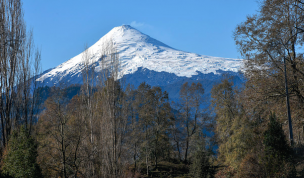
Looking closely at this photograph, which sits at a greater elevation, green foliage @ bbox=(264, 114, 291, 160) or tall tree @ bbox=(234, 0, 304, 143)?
tall tree @ bbox=(234, 0, 304, 143)

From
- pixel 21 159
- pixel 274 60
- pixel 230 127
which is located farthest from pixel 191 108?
pixel 21 159

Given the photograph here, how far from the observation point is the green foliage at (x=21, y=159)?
12.1m

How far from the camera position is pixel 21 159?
12.5 m

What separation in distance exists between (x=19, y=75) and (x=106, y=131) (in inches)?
337

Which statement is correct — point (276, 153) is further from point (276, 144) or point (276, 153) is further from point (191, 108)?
point (191, 108)

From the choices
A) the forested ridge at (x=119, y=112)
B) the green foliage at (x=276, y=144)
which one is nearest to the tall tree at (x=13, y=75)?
the forested ridge at (x=119, y=112)

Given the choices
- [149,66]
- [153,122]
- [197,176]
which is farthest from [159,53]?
[197,176]

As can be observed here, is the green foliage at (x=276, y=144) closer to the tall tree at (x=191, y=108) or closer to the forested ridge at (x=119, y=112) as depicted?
the forested ridge at (x=119, y=112)

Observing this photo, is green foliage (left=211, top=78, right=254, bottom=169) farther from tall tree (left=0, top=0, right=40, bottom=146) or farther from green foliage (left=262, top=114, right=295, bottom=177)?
tall tree (left=0, top=0, right=40, bottom=146)

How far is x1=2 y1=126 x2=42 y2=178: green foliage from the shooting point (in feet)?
39.7

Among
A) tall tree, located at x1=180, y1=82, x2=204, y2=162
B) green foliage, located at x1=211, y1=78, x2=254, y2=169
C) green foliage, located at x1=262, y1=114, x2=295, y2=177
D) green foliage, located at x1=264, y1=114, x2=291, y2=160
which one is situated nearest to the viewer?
green foliage, located at x1=262, y1=114, x2=295, y2=177

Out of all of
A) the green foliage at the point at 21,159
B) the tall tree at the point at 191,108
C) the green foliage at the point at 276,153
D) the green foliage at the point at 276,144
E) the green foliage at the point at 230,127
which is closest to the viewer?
the green foliage at the point at 276,153

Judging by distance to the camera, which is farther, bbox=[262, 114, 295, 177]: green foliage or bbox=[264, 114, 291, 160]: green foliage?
bbox=[264, 114, 291, 160]: green foliage

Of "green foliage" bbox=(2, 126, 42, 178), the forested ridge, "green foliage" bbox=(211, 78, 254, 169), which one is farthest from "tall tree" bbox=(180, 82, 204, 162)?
"green foliage" bbox=(2, 126, 42, 178)
